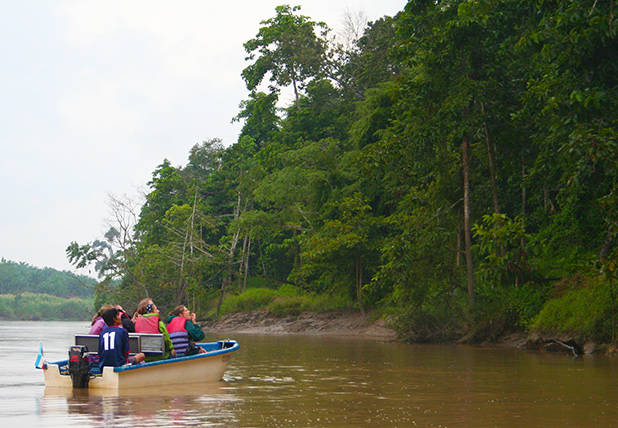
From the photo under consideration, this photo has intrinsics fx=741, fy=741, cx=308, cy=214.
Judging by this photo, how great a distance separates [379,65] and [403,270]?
22528 millimetres

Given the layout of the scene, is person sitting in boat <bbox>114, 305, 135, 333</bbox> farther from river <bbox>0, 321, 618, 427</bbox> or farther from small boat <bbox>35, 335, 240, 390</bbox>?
river <bbox>0, 321, 618, 427</bbox>

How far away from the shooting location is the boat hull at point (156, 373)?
38.9ft

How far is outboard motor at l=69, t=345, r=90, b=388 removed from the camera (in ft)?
39.1

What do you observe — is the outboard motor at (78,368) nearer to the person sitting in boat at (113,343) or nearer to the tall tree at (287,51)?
the person sitting in boat at (113,343)

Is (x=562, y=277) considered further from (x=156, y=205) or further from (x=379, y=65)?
(x=156, y=205)

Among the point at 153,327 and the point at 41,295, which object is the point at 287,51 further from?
the point at 41,295

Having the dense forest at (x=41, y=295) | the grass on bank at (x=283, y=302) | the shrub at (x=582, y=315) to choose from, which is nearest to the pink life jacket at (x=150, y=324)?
the shrub at (x=582, y=315)

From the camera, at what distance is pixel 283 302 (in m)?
43.6

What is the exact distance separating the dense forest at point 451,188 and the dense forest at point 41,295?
2871 inches

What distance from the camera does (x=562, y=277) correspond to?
24.1 metres

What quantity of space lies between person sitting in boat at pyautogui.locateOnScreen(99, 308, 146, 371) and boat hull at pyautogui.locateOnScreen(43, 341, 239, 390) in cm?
30

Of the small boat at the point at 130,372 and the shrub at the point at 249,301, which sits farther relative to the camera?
the shrub at the point at 249,301

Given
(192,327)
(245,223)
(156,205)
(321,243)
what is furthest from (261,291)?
(192,327)

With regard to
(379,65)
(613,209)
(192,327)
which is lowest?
(192,327)
